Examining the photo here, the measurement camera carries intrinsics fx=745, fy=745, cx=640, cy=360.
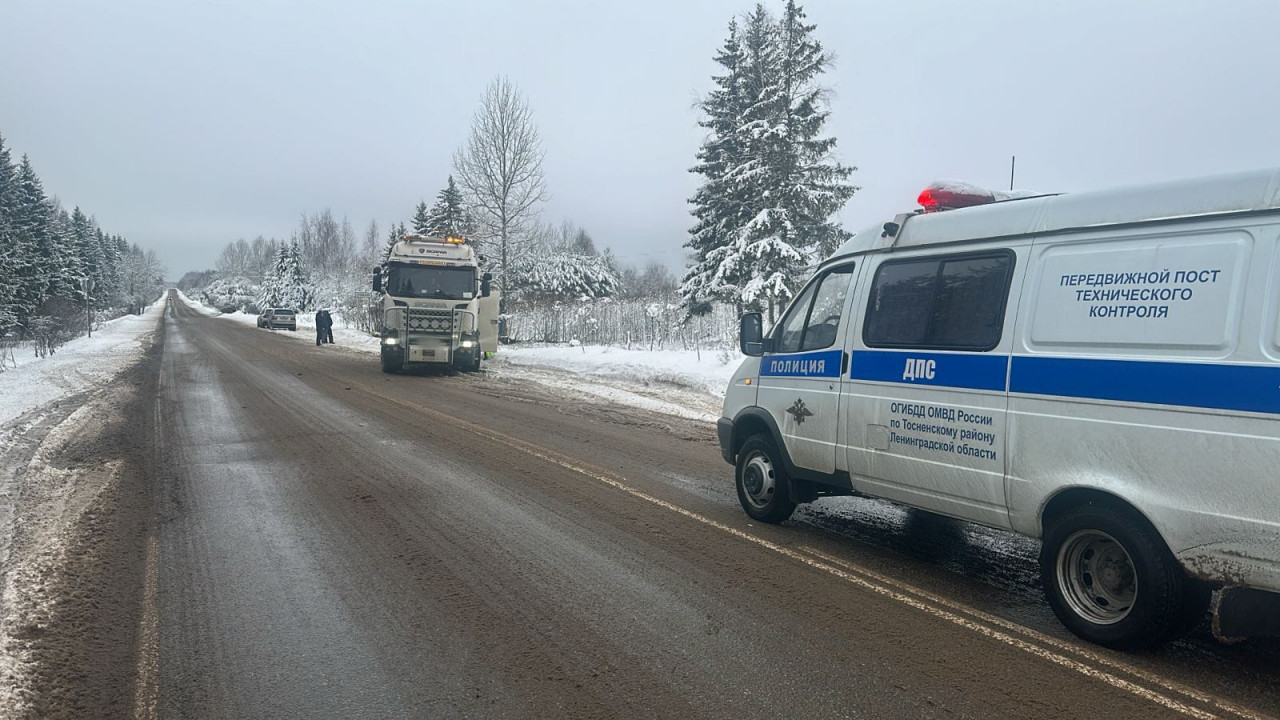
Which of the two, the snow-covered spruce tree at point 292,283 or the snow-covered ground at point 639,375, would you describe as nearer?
the snow-covered ground at point 639,375

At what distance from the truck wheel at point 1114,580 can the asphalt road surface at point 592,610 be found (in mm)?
133

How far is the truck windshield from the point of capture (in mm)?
19641

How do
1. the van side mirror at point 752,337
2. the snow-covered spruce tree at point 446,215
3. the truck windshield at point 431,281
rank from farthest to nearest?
the snow-covered spruce tree at point 446,215 < the truck windshield at point 431,281 < the van side mirror at point 752,337

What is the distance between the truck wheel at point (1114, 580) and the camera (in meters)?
3.49

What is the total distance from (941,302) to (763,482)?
6.99 feet

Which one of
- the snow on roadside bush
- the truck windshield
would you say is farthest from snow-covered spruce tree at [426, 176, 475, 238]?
the snow on roadside bush

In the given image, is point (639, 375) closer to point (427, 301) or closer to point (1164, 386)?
point (427, 301)

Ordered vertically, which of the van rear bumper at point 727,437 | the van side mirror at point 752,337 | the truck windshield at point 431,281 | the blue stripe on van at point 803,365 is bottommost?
the van rear bumper at point 727,437

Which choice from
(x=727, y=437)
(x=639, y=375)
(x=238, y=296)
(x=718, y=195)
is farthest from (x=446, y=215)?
(x=238, y=296)

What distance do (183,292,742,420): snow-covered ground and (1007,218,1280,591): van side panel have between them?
8.51 metres

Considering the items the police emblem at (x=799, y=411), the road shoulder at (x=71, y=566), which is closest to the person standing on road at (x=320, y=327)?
the road shoulder at (x=71, y=566)

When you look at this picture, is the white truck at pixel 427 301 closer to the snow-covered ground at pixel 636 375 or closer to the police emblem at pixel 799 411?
the snow-covered ground at pixel 636 375

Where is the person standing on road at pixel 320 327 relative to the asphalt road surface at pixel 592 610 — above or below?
above

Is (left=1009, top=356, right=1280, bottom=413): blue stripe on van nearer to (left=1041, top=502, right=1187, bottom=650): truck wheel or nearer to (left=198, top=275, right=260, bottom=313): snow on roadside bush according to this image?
(left=1041, top=502, right=1187, bottom=650): truck wheel
